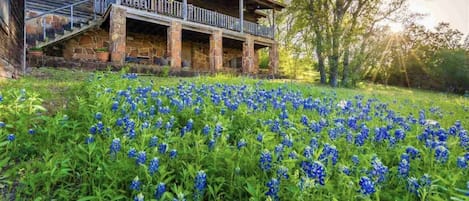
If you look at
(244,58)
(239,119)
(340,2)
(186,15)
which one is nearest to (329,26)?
(340,2)

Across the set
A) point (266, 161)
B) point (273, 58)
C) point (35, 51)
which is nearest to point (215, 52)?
point (273, 58)

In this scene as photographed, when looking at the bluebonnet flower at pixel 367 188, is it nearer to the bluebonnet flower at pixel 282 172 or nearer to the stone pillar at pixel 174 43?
the bluebonnet flower at pixel 282 172

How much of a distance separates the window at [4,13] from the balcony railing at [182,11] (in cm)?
559

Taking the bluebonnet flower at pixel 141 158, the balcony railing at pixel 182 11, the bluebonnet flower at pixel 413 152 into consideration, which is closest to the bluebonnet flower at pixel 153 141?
the bluebonnet flower at pixel 141 158

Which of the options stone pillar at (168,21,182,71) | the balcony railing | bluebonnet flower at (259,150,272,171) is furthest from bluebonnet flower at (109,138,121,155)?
stone pillar at (168,21,182,71)

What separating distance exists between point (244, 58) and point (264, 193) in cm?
1390

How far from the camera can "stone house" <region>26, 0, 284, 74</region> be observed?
10.5m

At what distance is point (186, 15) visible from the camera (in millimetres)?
12633

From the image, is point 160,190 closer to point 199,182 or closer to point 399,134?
point 199,182

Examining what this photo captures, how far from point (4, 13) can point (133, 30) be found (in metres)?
8.89

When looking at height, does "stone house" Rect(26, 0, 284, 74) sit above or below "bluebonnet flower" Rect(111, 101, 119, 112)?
above

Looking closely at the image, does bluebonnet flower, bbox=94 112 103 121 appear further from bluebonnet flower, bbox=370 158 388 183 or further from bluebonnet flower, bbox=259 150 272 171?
bluebonnet flower, bbox=370 158 388 183

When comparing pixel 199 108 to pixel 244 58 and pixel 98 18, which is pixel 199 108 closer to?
pixel 98 18

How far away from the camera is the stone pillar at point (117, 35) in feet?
33.4
